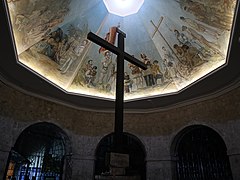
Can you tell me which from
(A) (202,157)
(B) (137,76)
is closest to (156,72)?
(B) (137,76)

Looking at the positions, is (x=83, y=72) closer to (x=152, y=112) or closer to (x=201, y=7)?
(x=152, y=112)

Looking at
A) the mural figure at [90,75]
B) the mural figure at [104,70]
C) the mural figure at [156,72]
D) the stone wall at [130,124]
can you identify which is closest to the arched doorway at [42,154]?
the stone wall at [130,124]

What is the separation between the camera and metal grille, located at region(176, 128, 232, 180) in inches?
410

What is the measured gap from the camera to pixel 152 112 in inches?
504

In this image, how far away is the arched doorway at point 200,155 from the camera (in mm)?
10438

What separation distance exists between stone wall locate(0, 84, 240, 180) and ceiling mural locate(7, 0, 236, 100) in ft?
4.70

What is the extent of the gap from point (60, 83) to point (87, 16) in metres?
3.76

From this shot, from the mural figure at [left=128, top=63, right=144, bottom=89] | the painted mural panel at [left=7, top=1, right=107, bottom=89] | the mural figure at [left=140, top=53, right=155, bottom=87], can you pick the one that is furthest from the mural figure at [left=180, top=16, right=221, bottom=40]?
the painted mural panel at [left=7, top=1, right=107, bottom=89]

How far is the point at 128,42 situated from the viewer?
1223cm

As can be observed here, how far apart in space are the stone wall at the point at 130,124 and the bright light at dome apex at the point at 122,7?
580 cm

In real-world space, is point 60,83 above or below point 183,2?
below

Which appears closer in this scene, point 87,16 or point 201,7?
point 201,7

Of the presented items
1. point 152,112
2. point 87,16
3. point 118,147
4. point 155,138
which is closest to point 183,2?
point 87,16

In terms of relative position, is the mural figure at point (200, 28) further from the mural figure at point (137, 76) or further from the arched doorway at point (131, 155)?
the arched doorway at point (131, 155)
